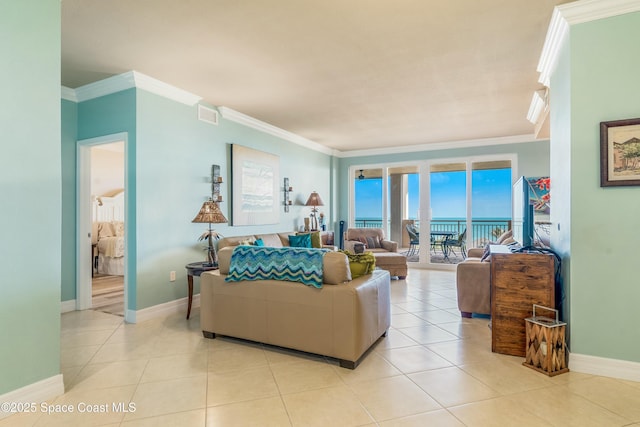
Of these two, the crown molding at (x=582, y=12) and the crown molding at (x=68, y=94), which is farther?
the crown molding at (x=68, y=94)

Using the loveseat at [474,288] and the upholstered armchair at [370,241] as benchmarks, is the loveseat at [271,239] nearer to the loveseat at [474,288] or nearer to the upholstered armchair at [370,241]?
the upholstered armchair at [370,241]

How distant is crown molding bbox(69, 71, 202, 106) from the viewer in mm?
3603

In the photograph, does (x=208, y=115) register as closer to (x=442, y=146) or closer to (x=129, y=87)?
(x=129, y=87)

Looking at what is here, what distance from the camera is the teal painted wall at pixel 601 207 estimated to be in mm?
2332

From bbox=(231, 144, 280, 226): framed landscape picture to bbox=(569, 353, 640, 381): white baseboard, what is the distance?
4.08m

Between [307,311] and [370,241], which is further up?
[370,241]

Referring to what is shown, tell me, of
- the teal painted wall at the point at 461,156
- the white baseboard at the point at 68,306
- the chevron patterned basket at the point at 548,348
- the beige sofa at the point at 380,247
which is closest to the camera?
the chevron patterned basket at the point at 548,348

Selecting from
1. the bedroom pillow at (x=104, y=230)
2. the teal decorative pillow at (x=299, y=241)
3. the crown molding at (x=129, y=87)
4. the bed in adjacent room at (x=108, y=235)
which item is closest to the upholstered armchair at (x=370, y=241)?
the teal decorative pillow at (x=299, y=241)

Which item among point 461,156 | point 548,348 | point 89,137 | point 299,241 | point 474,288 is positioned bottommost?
point 548,348

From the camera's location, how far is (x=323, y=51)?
3094 mm

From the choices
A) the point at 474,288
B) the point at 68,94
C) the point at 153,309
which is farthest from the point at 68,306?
the point at 474,288

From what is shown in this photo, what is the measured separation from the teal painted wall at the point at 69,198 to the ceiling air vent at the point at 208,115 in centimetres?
143

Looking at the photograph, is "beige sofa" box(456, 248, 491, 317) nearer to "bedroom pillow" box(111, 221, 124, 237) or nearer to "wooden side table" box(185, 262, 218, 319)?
"wooden side table" box(185, 262, 218, 319)

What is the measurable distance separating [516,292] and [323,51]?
8.80 ft
